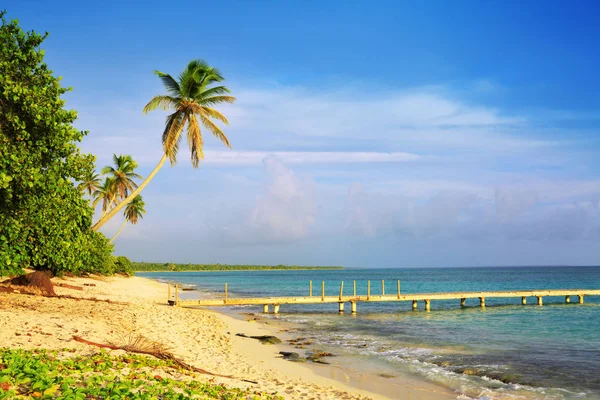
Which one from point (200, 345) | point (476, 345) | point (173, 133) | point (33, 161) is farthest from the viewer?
point (173, 133)

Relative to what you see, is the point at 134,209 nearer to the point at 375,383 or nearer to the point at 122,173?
the point at 122,173

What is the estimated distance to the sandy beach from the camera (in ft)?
36.6

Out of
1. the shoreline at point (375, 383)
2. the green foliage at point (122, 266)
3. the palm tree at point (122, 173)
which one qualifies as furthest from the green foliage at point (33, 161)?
the green foliage at point (122, 266)

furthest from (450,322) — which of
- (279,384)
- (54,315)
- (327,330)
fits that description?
(54,315)

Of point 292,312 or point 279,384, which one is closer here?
point 279,384

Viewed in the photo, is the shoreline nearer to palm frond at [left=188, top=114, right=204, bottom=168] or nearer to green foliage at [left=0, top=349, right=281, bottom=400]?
green foliage at [left=0, top=349, right=281, bottom=400]

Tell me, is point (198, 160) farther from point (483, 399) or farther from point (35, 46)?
point (483, 399)

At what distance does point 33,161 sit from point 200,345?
8.41 metres

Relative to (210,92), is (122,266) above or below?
below

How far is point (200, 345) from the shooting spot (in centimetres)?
1691

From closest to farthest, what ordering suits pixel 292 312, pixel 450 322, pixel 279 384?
pixel 279 384 → pixel 450 322 → pixel 292 312

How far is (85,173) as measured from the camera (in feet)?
55.9

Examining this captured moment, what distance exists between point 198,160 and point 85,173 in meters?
8.76

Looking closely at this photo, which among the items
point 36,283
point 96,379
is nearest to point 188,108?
point 36,283
